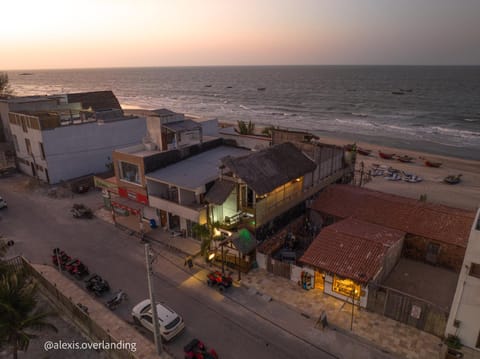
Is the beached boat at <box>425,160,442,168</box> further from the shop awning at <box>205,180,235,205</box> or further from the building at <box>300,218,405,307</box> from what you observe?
the shop awning at <box>205,180,235,205</box>

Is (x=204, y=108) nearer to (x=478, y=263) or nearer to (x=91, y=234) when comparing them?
(x=91, y=234)

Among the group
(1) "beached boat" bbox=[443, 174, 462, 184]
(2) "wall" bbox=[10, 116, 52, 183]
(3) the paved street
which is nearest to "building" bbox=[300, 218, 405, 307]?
(3) the paved street

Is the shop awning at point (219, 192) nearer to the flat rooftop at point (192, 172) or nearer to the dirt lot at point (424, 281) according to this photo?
the flat rooftop at point (192, 172)

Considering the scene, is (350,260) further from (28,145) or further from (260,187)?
(28,145)

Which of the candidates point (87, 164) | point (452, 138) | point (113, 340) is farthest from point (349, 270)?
point (452, 138)

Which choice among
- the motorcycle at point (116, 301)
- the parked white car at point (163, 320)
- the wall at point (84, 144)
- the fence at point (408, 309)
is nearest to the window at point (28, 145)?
the wall at point (84, 144)

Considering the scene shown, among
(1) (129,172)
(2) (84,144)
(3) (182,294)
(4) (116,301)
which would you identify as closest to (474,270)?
(3) (182,294)
